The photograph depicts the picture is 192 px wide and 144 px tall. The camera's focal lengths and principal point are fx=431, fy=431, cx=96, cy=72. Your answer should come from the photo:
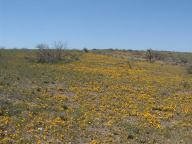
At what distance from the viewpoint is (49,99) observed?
23766 mm

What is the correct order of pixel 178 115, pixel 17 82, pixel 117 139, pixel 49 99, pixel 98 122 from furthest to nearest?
pixel 17 82, pixel 49 99, pixel 178 115, pixel 98 122, pixel 117 139

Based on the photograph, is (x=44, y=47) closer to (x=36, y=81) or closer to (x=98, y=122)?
(x=36, y=81)

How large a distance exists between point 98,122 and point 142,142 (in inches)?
135

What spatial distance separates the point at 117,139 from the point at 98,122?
2.87 meters

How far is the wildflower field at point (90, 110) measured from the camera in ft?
53.7

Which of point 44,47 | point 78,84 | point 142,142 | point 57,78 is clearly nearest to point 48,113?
point 142,142

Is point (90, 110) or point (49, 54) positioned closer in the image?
point (90, 110)

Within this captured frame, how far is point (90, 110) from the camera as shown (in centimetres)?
2172

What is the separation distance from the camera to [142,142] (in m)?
16.0

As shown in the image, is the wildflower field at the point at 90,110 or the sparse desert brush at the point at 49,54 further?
the sparse desert brush at the point at 49,54

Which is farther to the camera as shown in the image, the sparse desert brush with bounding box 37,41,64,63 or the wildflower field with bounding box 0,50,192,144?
the sparse desert brush with bounding box 37,41,64,63

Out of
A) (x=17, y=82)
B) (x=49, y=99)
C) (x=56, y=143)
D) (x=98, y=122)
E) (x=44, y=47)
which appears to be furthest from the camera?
(x=44, y=47)

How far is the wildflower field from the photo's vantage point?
16.4 meters

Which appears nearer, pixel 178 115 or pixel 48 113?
pixel 48 113
